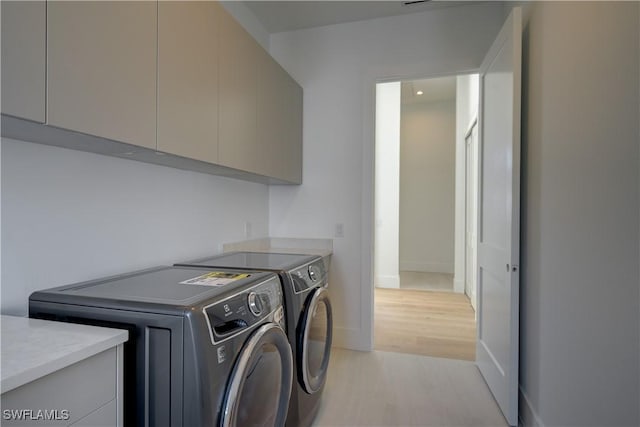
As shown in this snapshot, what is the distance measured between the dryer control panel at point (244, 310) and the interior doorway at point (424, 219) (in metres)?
1.78

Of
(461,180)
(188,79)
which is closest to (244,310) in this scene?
(188,79)

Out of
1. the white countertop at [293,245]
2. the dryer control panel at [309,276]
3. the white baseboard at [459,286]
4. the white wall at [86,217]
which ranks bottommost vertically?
the white baseboard at [459,286]

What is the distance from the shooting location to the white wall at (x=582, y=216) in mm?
1149

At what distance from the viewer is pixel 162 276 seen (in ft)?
4.69

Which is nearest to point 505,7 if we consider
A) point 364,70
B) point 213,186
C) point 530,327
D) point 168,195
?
point 364,70

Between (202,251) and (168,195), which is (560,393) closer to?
(202,251)

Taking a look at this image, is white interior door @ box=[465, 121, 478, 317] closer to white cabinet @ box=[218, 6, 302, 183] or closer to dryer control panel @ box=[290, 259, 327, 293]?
white cabinet @ box=[218, 6, 302, 183]

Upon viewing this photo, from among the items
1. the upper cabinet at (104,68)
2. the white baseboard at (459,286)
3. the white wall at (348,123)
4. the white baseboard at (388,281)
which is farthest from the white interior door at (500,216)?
the white baseboard at (388,281)

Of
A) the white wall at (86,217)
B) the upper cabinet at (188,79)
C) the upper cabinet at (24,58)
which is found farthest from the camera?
the upper cabinet at (188,79)

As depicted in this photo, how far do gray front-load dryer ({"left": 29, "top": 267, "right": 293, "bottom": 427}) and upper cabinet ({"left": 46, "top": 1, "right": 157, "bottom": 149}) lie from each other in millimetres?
540

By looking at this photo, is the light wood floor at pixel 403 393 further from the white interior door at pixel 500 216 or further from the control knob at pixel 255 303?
the control knob at pixel 255 303

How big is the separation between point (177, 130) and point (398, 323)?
9.35 ft

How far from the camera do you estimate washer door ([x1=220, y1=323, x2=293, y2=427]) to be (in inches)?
39.2

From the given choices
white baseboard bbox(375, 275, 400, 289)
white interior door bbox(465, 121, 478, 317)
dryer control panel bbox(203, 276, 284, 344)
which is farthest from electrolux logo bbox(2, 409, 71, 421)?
white baseboard bbox(375, 275, 400, 289)
